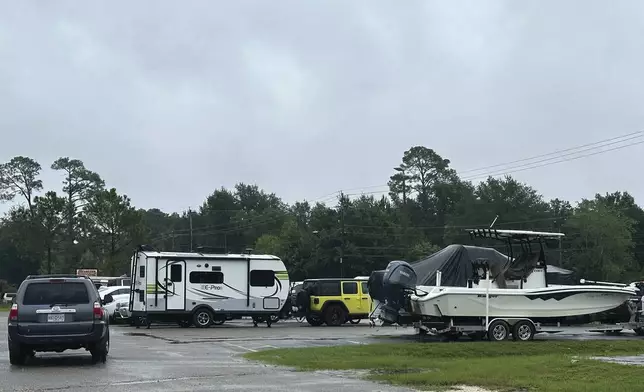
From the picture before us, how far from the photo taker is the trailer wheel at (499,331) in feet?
70.6

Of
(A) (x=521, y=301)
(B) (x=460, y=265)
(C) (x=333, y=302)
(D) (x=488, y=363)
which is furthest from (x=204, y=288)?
(D) (x=488, y=363)

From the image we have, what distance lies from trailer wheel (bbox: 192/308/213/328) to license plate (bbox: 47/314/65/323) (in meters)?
14.7

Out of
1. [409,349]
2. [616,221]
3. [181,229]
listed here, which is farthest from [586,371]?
[181,229]

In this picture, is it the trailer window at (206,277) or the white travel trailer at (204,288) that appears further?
the trailer window at (206,277)

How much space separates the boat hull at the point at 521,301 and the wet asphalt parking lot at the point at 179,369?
1.34 meters

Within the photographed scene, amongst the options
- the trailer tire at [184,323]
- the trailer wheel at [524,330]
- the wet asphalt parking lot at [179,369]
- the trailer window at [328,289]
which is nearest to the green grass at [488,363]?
the wet asphalt parking lot at [179,369]

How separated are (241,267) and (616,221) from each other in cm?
5486

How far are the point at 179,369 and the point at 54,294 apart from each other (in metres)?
2.98

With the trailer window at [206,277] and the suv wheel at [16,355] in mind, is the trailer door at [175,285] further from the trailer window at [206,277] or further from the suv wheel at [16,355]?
the suv wheel at [16,355]

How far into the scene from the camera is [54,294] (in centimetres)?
1555

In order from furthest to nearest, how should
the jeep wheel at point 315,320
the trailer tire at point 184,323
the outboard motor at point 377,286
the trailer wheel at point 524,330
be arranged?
the jeep wheel at point 315,320
the trailer tire at point 184,323
the outboard motor at point 377,286
the trailer wheel at point 524,330

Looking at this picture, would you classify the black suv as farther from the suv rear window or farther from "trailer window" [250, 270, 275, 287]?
"trailer window" [250, 270, 275, 287]

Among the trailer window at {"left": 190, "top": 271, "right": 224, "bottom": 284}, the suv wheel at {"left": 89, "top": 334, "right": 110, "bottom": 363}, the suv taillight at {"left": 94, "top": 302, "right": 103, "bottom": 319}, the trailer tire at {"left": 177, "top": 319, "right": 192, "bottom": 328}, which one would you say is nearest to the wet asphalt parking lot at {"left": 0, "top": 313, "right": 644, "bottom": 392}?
the suv wheel at {"left": 89, "top": 334, "right": 110, "bottom": 363}

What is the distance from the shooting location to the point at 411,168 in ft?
356
